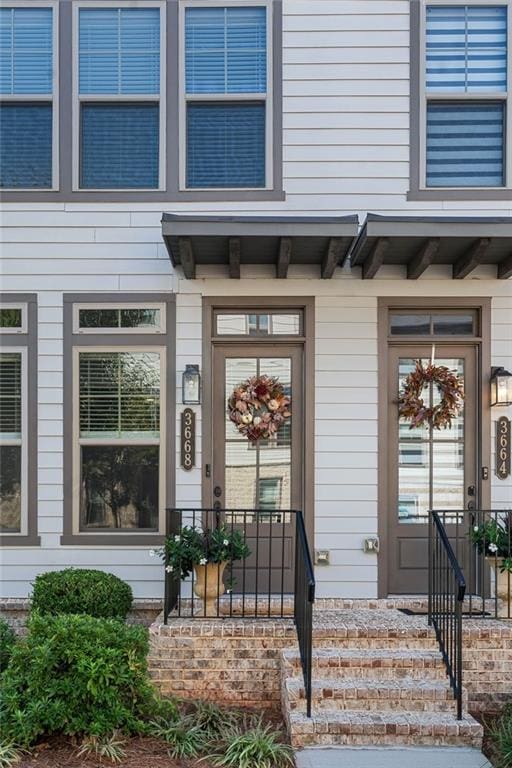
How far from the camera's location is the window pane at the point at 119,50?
5.23m

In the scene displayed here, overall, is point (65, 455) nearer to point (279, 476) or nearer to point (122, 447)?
point (122, 447)

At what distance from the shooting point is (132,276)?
5199mm

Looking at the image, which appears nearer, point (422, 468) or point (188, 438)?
point (188, 438)

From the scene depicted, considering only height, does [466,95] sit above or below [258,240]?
above

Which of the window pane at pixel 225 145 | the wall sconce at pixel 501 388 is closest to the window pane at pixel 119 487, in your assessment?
the window pane at pixel 225 145

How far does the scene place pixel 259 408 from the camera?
5238 mm

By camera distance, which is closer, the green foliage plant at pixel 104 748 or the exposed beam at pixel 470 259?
the green foliage plant at pixel 104 748

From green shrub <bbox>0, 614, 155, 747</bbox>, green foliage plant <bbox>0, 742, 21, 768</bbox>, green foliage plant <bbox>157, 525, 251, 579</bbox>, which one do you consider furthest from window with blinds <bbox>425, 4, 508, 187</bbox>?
green foliage plant <bbox>0, 742, 21, 768</bbox>

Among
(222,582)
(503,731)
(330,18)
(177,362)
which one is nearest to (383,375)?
(177,362)

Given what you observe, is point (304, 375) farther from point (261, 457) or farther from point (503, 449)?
point (503, 449)

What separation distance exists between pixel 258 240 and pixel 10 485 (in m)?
2.81

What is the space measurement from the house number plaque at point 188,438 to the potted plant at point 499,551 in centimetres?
220

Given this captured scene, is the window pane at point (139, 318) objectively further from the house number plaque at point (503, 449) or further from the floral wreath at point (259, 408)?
the house number plaque at point (503, 449)

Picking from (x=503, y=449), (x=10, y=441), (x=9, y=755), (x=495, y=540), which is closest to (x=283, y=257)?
(x=503, y=449)
